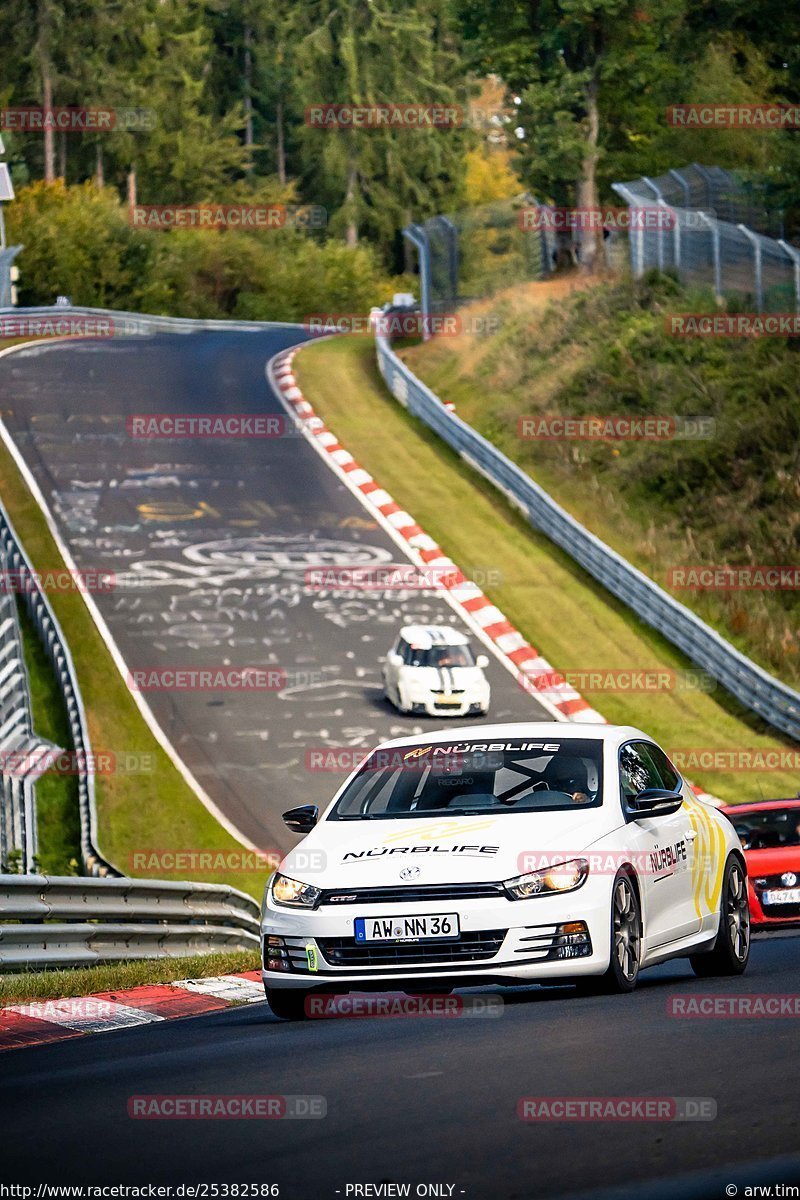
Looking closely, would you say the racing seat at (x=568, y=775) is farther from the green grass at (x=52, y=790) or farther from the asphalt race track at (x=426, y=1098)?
the green grass at (x=52, y=790)

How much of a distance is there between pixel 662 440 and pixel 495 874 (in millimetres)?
30228

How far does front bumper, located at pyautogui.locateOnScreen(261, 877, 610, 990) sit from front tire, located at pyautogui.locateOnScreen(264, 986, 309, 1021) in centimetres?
31

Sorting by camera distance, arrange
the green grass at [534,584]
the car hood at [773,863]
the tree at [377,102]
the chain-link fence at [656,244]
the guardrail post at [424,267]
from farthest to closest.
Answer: the tree at [377,102] → the guardrail post at [424,267] → the chain-link fence at [656,244] → the green grass at [534,584] → the car hood at [773,863]

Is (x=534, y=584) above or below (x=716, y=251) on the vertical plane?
below

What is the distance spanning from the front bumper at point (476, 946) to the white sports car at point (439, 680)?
16619 mm

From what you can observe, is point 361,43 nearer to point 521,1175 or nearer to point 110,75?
point 110,75

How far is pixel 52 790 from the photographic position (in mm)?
24391

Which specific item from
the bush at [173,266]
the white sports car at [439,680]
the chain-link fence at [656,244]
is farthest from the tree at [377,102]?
the white sports car at [439,680]

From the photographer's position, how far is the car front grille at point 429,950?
932 cm

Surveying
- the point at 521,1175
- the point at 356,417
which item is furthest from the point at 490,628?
the point at 521,1175

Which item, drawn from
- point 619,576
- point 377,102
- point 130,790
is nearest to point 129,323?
point 619,576

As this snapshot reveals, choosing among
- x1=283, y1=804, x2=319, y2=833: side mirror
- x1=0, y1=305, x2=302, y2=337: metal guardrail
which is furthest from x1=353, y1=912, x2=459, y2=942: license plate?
x1=0, y1=305, x2=302, y2=337: metal guardrail

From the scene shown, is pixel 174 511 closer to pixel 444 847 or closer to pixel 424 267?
pixel 424 267

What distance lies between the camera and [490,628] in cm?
3055
